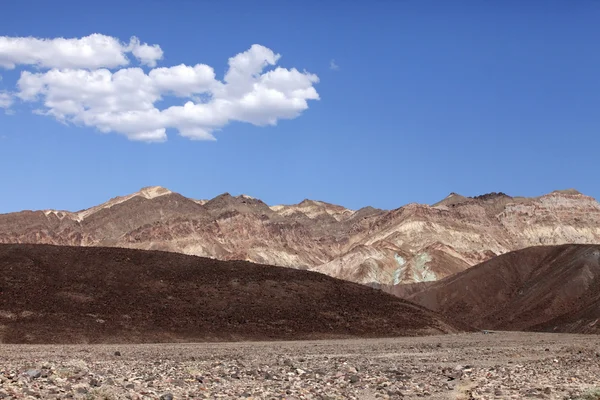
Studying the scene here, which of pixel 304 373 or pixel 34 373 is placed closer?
pixel 34 373

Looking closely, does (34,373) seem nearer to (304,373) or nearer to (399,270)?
(304,373)

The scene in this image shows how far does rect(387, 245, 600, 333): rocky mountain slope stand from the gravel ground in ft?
147

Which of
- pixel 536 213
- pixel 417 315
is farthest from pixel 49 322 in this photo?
pixel 536 213

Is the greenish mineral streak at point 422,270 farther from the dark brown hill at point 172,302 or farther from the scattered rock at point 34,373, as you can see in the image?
the scattered rock at point 34,373

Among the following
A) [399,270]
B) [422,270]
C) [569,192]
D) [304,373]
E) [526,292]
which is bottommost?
[304,373]

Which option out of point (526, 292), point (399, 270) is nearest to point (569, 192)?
point (399, 270)

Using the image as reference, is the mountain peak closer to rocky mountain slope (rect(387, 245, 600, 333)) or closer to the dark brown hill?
rocky mountain slope (rect(387, 245, 600, 333))

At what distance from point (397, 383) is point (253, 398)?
6.03 m

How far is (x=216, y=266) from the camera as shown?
62.9m

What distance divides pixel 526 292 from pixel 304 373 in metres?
82.3

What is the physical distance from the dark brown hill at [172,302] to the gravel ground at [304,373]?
8.01m

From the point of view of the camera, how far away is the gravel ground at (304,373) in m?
18.3

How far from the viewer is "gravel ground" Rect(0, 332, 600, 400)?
18.3 metres

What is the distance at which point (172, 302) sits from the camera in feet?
178
